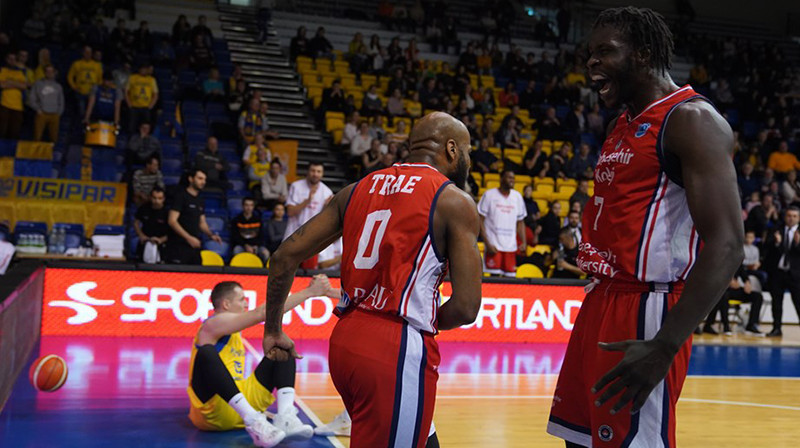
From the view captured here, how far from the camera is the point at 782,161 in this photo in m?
17.2

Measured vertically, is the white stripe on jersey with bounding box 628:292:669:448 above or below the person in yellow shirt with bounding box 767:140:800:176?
below

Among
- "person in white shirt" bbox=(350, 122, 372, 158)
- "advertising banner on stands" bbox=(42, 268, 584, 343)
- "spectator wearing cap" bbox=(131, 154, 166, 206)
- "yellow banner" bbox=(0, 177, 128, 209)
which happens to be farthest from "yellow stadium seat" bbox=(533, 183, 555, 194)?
"yellow banner" bbox=(0, 177, 128, 209)

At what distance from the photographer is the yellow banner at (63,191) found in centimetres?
1127

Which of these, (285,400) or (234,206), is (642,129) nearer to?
(285,400)

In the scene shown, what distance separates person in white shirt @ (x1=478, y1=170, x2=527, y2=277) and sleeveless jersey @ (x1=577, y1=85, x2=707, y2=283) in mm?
7963

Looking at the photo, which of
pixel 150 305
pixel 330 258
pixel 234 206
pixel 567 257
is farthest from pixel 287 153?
pixel 150 305

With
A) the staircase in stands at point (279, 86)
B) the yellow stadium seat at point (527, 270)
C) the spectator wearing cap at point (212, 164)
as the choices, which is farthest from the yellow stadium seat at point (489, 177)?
the spectator wearing cap at point (212, 164)

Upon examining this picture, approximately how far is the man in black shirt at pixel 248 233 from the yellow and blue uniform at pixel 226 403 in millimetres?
5795

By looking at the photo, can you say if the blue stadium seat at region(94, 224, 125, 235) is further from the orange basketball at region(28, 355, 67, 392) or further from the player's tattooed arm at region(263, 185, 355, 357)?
the player's tattooed arm at region(263, 185, 355, 357)

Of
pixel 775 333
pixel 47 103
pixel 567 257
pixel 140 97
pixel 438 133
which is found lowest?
pixel 775 333

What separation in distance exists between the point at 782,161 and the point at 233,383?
15.4m

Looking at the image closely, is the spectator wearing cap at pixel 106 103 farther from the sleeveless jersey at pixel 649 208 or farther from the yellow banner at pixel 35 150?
the sleeveless jersey at pixel 649 208

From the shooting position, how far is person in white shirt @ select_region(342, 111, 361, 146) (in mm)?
14602

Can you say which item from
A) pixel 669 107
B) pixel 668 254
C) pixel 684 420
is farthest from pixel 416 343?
pixel 684 420
